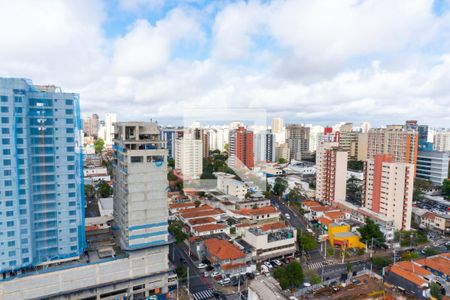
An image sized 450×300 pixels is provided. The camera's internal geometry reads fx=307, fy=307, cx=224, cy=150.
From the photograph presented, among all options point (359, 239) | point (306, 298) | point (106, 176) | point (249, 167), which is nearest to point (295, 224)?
point (359, 239)

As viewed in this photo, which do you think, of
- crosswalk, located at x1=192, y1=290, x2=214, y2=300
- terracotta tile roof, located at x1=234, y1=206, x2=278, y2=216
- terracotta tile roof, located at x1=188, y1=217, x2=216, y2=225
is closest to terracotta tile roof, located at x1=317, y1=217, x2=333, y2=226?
terracotta tile roof, located at x1=234, y1=206, x2=278, y2=216

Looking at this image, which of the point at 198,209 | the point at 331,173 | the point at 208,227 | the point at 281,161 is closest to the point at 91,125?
the point at 281,161

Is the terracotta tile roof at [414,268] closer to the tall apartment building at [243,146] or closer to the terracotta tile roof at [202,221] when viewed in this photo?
the terracotta tile roof at [202,221]

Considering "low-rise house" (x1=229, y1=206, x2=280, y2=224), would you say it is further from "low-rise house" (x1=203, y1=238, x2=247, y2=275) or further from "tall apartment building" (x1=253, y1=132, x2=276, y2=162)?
"tall apartment building" (x1=253, y1=132, x2=276, y2=162)

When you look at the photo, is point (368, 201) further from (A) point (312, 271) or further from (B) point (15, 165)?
(B) point (15, 165)

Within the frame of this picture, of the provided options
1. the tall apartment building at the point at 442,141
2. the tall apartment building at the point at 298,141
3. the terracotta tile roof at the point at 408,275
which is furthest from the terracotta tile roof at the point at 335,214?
the tall apartment building at the point at 442,141
